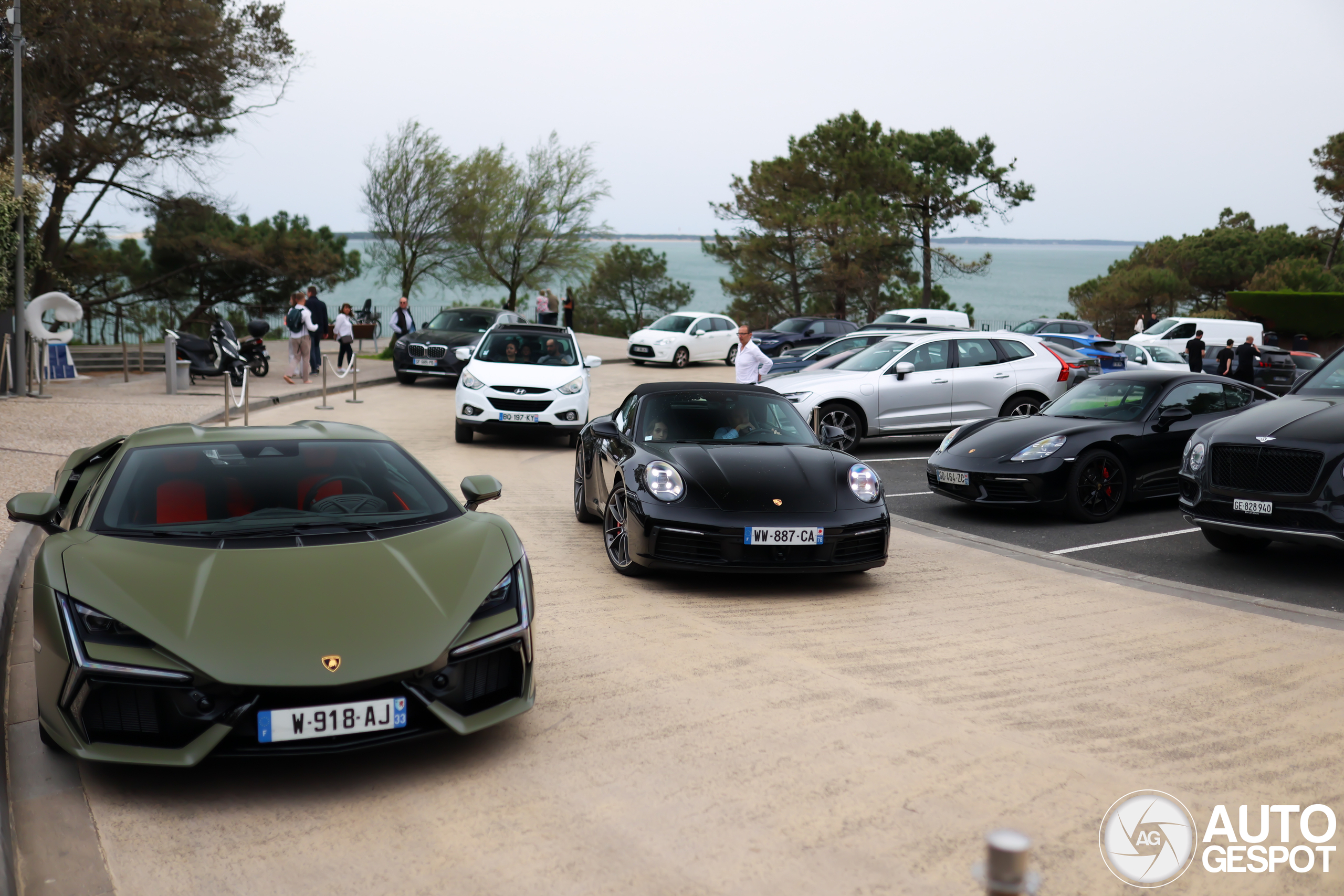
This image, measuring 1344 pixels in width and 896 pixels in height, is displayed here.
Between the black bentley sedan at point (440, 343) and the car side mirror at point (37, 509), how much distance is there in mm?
18092

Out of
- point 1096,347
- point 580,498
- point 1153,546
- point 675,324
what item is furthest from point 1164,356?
point 580,498

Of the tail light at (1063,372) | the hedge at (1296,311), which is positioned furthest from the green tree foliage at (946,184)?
the tail light at (1063,372)

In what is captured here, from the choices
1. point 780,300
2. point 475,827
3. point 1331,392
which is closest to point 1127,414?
point 1331,392

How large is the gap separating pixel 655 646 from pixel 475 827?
2342 mm

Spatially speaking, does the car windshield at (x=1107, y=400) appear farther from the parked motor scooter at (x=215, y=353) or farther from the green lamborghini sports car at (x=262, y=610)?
the parked motor scooter at (x=215, y=353)

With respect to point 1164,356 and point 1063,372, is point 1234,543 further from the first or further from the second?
point 1164,356

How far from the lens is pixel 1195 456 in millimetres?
8789

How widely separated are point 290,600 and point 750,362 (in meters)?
12.2

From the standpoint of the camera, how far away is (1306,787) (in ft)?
13.9

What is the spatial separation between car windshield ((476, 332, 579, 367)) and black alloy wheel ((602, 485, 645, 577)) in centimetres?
812

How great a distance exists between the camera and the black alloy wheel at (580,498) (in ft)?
32.8

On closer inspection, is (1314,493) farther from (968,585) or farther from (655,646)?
(655,646)

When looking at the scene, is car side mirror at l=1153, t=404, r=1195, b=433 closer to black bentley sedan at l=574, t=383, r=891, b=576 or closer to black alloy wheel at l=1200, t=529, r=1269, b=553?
black alloy wheel at l=1200, t=529, r=1269, b=553

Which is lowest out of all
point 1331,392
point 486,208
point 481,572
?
point 481,572
